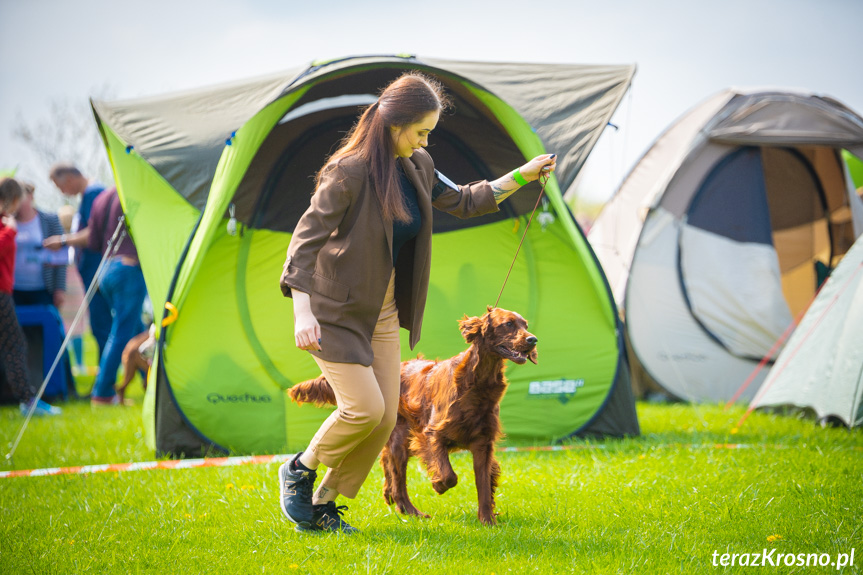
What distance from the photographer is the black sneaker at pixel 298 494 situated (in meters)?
2.96

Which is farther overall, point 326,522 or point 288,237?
point 288,237

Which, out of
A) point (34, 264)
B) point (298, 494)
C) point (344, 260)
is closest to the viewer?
point (344, 260)

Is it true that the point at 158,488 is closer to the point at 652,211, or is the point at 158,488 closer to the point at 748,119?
the point at 652,211

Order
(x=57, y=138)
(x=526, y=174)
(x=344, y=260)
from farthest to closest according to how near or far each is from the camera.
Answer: (x=57, y=138), (x=526, y=174), (x=344, y=260)

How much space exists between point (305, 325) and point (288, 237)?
289cm

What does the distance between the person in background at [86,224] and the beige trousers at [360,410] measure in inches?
209

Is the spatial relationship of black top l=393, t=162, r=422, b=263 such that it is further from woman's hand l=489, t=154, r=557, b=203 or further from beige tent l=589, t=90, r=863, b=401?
beige tent l=589, t=90, r=863, b=401

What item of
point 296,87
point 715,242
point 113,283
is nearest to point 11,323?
point 113,283

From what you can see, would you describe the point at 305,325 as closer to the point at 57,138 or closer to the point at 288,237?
the point at 288,237

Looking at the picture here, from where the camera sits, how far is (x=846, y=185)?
7113mm

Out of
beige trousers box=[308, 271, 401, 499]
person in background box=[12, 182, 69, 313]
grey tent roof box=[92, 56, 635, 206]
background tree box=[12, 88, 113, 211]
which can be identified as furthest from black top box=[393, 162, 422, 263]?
background tree box=[12, 88, 113, 211]

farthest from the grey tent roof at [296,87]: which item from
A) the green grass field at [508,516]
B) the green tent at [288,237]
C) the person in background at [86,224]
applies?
the person in background at [86,224]

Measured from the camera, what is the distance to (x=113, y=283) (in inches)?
257

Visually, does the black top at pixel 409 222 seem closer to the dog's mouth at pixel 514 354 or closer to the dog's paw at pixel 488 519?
the dog's mouth at pixel 514 354
